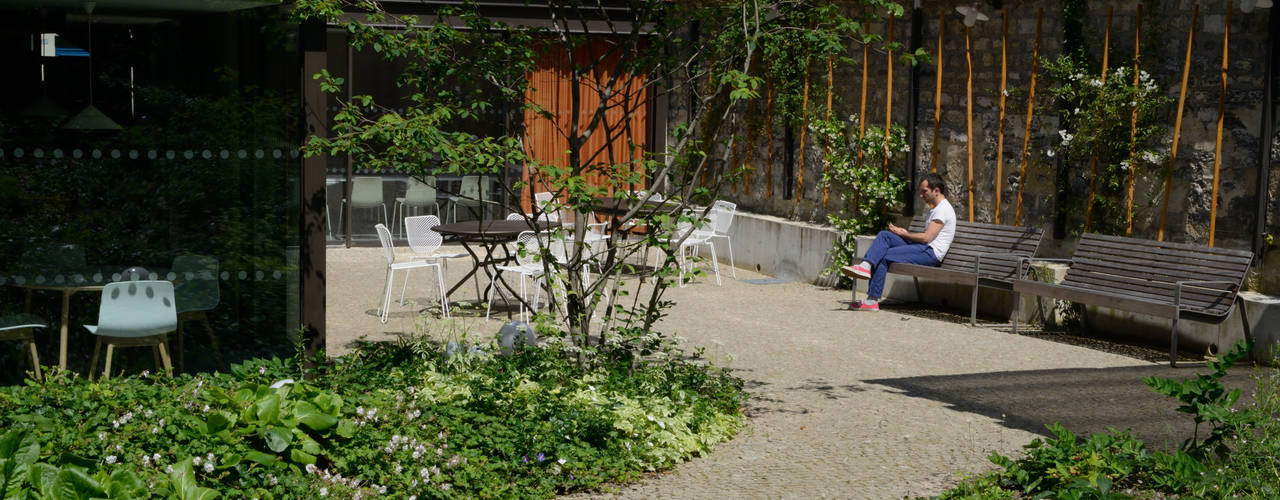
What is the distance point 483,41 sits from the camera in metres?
7.58

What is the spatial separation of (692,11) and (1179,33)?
12.5 ft

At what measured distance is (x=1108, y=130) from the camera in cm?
968

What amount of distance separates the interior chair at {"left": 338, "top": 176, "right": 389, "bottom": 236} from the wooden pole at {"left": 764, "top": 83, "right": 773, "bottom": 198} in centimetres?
453

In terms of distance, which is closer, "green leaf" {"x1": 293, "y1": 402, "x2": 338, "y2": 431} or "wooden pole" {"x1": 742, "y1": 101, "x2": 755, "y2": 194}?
"green leaf" {"x1": 293, "y1": 402, "x2": 338, "y2": 431}

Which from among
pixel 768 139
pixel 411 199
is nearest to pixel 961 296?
pixel 768 139

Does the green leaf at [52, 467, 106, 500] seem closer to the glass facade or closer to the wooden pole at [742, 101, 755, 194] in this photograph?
the glass facade

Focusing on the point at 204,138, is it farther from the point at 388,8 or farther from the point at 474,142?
the point at 388,8

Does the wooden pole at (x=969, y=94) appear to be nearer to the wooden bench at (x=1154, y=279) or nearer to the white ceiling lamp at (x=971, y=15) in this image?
the white ceiling lamp at (x=971, y=15)

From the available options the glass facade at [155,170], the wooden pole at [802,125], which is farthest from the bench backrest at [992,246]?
the glass facade at [155,170]

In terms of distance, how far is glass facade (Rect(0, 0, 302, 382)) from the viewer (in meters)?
6.52

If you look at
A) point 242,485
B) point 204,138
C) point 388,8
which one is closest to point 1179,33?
point 204,138

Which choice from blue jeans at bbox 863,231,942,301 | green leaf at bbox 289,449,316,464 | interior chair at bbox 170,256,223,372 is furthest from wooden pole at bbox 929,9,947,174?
green leaf at bbox 289,449,316,464

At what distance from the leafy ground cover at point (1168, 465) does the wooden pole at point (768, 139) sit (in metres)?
8.59

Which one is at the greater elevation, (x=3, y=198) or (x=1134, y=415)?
(x=3, y=198)
